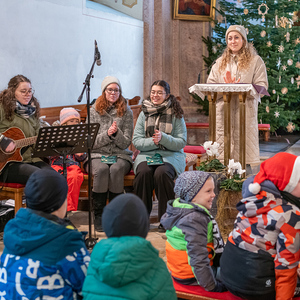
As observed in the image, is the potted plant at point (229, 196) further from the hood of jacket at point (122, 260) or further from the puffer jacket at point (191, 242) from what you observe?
the hood of jacket at point (122, 260)

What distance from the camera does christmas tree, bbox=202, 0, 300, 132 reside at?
34.1ft

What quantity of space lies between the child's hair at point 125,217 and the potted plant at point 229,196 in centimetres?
267

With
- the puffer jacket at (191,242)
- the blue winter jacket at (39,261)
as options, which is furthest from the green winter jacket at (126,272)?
the puffer jacket at (191,242)

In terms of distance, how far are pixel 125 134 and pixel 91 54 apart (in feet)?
11.3

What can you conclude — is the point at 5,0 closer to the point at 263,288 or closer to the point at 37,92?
the point at 37,92

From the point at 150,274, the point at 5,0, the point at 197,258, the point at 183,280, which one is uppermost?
the point at 5,0

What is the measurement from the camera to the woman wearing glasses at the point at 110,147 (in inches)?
195

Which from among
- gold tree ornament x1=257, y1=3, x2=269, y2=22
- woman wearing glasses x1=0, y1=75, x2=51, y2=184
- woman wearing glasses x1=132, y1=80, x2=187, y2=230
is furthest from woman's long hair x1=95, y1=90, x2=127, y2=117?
gold tree ornament x1=257, y1=3, x2=269, y2=22

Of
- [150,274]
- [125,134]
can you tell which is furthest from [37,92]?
[150,274]

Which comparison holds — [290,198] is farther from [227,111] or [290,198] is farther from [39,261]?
[227,111]

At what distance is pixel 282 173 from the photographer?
2.47 metres

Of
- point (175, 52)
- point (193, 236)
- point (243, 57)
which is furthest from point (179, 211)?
point (175, 52)

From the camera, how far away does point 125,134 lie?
5188 mm

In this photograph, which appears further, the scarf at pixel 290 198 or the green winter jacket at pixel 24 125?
the green winter jacket at pixel 24 125
